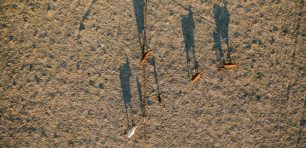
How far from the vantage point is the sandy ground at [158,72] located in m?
2.40

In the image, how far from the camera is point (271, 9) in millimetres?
2391

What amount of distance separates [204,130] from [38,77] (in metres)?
1.40

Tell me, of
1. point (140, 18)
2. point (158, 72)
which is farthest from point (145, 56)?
point (140, 18)

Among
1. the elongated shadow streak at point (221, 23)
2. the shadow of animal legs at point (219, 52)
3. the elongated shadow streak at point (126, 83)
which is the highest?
the elongated shadow streak at point (221, 23)

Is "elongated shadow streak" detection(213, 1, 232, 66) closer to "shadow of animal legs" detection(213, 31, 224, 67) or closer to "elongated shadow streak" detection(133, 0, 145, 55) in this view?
"shadow of animal legs" detection(213, 31, 224, 67)

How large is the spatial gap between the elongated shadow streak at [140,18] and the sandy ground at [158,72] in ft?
0.06

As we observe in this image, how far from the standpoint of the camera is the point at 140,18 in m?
2.42

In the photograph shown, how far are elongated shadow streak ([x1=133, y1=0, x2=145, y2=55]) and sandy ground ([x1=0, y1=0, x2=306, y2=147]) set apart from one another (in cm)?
2

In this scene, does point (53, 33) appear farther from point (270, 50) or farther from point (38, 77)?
point (270, 50)

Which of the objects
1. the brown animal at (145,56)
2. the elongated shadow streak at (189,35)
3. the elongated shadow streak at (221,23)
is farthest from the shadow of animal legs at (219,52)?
the brown animal at (145,56)

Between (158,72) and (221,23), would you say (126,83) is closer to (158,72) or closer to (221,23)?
(158,72)

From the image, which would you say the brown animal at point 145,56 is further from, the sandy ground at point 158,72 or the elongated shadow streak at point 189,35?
the elongated shadow streak at point 189,35

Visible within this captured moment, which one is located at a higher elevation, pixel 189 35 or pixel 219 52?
pixel 189 35

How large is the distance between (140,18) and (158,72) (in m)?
0.45
